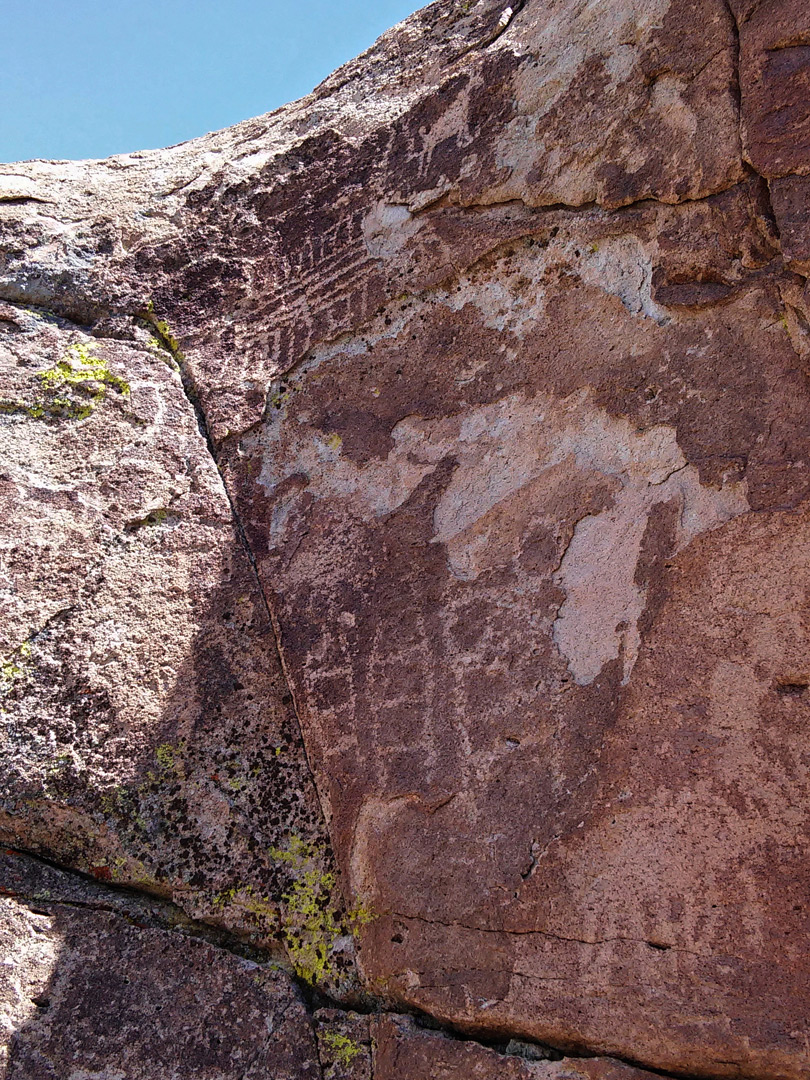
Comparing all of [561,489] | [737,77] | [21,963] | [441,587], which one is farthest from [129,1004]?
[737,77]

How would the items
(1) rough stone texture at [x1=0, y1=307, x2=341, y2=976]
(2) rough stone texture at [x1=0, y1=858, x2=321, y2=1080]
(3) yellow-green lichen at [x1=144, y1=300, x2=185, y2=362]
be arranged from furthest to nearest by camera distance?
1. (3) yellow-green lichen at [x1=144, y1=300, x2=185, y2=362]
2. (1) rough stone texture at [x1=0, y1=307, x2=341, y2=976]
3. (2) rough stone texture at [x1=0, y1=858, x2=321, y2=1080]

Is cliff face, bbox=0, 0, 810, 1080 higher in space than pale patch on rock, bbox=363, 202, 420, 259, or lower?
lower

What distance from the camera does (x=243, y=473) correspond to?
202cm

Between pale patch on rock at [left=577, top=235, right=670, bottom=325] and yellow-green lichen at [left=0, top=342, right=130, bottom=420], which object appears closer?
pale patch on rock at [left=577, top=235, right=670, bottom=325]

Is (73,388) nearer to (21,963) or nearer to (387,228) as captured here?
(387,228)

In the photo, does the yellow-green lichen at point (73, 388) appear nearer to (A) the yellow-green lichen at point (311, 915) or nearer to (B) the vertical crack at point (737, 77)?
(A) the yellow-green lichen at point (311, 915)

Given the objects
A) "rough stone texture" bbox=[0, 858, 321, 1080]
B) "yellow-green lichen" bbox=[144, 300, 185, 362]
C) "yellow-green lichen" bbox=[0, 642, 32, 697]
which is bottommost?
"rough stone texture" bbox=[0, 858, 321, 1080]

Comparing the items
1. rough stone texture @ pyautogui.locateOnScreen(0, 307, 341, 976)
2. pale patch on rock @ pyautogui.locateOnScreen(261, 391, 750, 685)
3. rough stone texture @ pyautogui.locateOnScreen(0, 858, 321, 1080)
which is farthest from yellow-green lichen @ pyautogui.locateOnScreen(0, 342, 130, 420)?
rough stone texture @ pyautogui.locateOnScreen(0, 858, 321, 1080)

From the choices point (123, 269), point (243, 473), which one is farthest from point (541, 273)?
point (123, 269)

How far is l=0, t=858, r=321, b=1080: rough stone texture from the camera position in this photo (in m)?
1.56

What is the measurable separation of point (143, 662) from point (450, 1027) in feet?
2.94

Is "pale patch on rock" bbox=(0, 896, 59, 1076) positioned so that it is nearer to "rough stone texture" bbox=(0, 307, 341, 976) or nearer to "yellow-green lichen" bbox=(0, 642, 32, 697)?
"rough stone texture" bbox=(0, 307, 341, 976)

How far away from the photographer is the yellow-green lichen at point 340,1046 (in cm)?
157

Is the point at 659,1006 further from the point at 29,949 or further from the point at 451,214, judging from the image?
the point at 451,214
